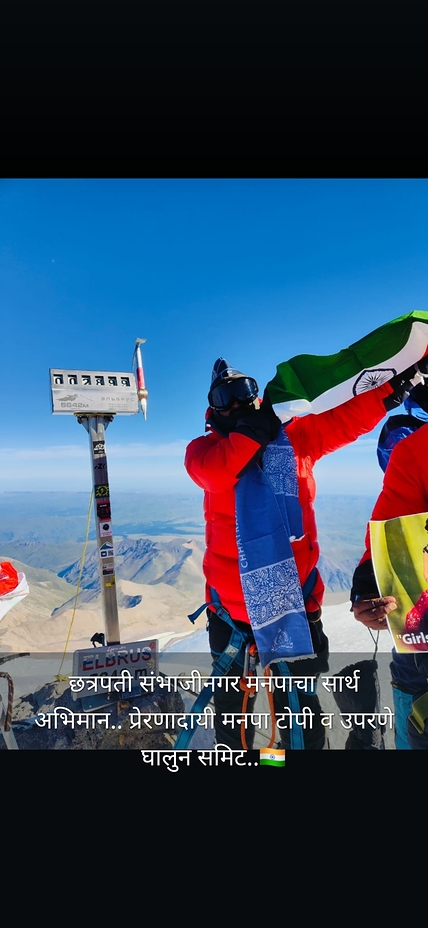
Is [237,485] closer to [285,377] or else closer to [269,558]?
[269,558]

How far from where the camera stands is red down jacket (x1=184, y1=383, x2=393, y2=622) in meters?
1.68

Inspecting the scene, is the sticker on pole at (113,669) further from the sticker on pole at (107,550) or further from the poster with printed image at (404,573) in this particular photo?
the poster with printed image at (404,573)

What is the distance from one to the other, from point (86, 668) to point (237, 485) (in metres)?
1.39

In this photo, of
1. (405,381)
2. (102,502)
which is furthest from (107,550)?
(405,381)

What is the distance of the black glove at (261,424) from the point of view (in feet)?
5.51

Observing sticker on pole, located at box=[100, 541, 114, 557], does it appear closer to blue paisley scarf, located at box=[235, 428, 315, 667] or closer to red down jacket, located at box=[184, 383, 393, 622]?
red down jacket, located at box=[184, 383, 393, 622]

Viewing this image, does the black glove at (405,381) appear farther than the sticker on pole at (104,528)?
No

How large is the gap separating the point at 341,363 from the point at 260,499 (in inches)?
22.7

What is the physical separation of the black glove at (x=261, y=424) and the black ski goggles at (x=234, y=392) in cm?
5

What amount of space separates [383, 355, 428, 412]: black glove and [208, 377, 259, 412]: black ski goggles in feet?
1.59

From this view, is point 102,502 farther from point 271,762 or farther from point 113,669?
point 271,762

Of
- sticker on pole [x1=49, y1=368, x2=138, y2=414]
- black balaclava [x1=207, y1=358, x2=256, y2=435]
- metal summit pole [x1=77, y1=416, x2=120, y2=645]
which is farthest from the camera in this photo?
metal summit pole [x1=77, y1=416, x2=120, y2=645]

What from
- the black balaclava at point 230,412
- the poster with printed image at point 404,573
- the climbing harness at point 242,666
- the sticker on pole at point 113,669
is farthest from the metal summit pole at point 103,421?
the poster with printed image at point 404,573

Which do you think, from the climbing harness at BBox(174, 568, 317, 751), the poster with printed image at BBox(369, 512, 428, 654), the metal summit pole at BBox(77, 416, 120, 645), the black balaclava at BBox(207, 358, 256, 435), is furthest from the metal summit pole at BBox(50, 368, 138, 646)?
the poster with printed image at BBox(369, 512, 428, 654)
